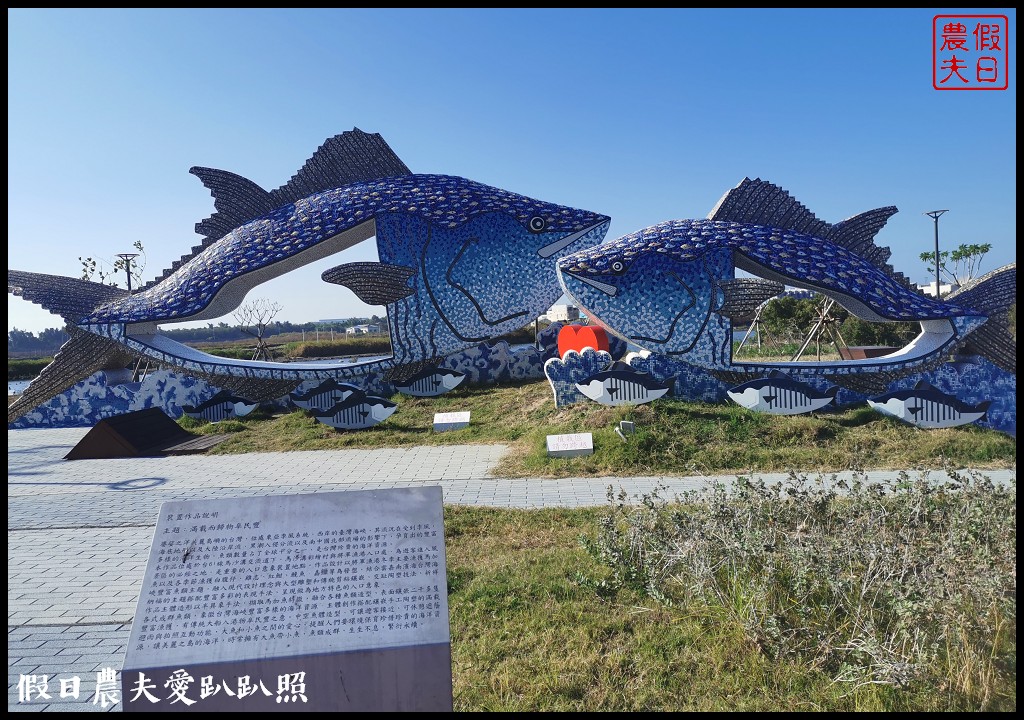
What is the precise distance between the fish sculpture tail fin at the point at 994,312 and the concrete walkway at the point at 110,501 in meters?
2.20

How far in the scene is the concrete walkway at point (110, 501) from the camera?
330 centimetres

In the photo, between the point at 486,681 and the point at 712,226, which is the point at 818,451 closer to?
the point at 712,226

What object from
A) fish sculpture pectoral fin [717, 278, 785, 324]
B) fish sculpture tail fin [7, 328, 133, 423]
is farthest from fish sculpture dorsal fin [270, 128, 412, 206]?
fish sculpture pectoral fin [717, 278, 785, 324]

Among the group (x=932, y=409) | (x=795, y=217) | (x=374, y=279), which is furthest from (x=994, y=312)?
(x=374, y=279)

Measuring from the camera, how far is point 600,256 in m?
8.29

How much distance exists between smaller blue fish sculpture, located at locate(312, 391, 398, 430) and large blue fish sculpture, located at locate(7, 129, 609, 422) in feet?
2.94

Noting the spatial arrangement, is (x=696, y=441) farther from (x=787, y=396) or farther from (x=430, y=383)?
(x=430, y=383)

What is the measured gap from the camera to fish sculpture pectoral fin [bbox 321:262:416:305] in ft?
30.3

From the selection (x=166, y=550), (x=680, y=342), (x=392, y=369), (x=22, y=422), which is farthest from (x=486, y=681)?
(x=22, y=422)

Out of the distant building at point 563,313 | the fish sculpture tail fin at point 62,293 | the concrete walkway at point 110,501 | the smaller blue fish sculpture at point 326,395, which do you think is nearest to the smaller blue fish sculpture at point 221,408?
the smaller blue fish sculpture at point 326,395

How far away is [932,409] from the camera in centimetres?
736

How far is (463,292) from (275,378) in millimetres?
3292

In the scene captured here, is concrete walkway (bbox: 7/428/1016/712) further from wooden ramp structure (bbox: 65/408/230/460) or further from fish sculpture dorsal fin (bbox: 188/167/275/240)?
fish sculpture dorsal fin (bbox: 188/167/275/240)

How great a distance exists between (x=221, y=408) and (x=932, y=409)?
33.5ft
